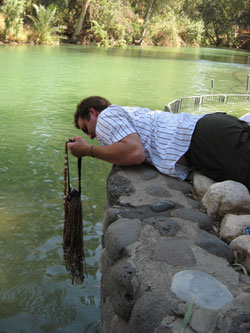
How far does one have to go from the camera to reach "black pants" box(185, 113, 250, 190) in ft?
9.00

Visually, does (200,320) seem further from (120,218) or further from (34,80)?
(34,80)

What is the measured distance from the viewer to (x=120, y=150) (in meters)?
2.94

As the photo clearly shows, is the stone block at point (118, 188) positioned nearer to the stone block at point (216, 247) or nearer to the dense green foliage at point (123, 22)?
the stone block at point (216, 247)

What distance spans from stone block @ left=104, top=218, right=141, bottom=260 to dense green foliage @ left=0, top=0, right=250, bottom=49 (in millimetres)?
25792

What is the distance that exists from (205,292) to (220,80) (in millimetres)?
16441

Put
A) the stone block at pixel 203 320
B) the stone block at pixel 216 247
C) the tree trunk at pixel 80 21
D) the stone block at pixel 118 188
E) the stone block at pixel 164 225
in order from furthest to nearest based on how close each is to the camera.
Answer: the tree trunk at pixel 80 21 → the stone block at pixel 118 188 → the stone block at pixel 164 225 → the stone block at pixel 216 247 → the stone block at pixel 203 320

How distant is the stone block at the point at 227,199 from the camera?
2438mm

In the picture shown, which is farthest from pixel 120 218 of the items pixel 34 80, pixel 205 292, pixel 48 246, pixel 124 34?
pixel 124 34

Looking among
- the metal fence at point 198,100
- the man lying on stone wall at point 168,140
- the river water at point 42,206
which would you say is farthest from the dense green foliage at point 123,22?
the man lying on stone wall at point 168,140

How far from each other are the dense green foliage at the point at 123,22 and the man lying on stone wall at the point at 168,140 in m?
24.8

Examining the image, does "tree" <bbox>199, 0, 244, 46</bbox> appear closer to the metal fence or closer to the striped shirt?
the metal fence

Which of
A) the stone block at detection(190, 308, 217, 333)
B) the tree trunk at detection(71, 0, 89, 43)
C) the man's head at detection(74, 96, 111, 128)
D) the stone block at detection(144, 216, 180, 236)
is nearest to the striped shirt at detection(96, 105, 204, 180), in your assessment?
the man's head at detection(74, 96, 111, 128)

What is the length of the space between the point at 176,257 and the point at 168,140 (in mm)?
1284

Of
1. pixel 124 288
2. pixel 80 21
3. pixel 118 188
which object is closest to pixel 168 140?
pixel 118 188
